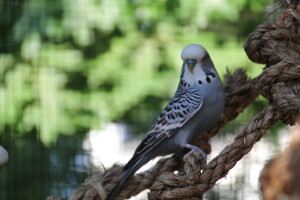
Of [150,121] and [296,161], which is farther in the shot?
[150,121]

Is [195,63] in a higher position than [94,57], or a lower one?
lower

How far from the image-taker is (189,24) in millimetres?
1282

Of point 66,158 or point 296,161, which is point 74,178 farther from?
point 296,161

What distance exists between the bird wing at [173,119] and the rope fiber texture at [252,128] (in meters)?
0.03

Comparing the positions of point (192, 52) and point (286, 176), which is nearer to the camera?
point (286, 176)

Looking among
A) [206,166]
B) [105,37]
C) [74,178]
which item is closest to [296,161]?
[206,166]

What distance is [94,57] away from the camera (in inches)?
50.0

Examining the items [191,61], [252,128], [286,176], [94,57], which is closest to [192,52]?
[191,61]

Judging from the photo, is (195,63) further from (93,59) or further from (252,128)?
(93,59)

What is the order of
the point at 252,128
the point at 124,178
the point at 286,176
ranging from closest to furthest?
the point at 286,176 → the point at 252,128 → the point at 124,178

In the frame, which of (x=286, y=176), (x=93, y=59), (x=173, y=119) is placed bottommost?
(x=286, y=176)

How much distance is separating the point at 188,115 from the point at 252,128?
14cm

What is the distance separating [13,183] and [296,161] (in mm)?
→ 1002

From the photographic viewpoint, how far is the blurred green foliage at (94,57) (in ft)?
4.09
